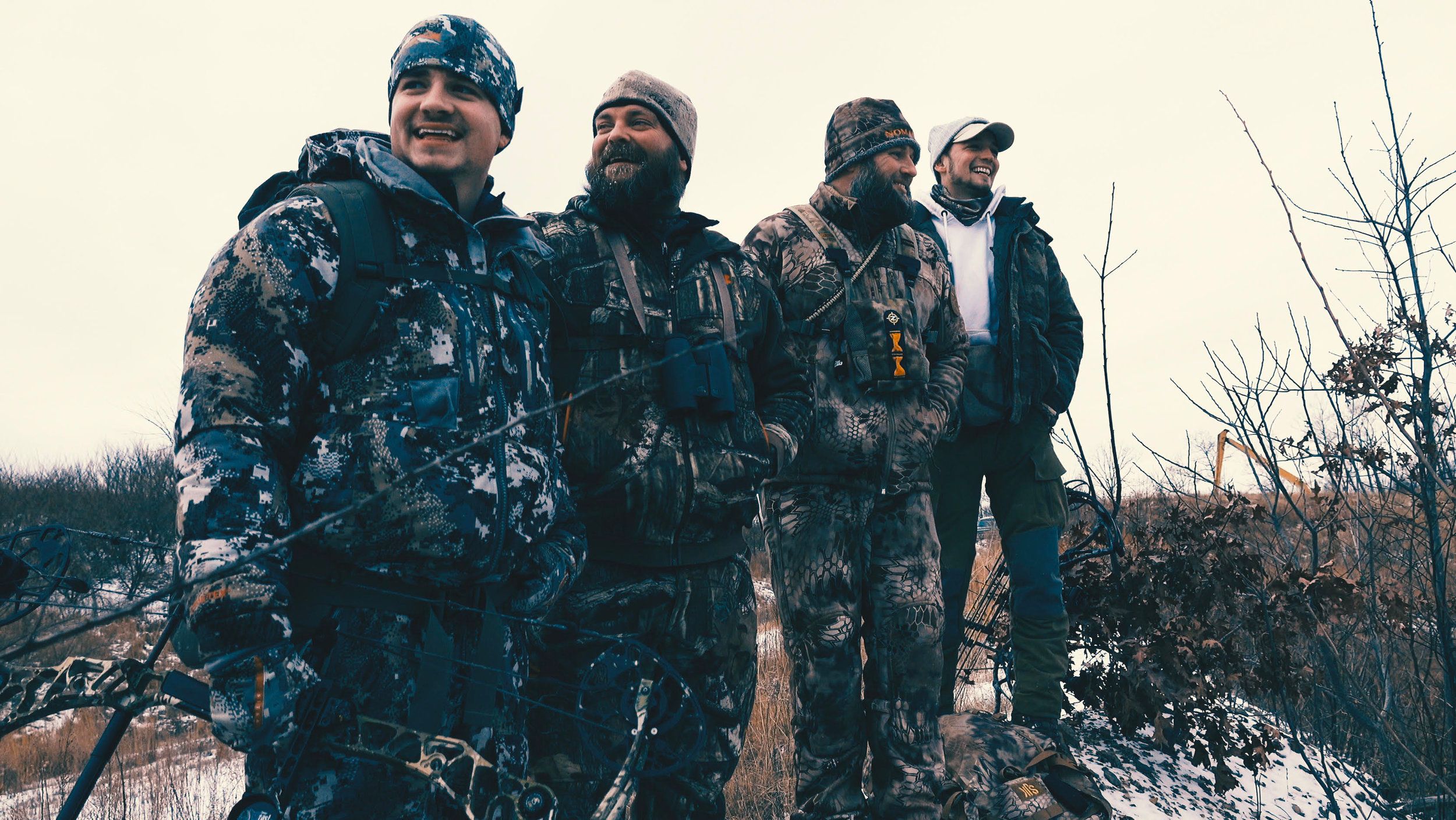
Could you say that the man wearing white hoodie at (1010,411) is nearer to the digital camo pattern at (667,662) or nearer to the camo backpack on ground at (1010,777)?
the camo backpack on ground at (1010,777)

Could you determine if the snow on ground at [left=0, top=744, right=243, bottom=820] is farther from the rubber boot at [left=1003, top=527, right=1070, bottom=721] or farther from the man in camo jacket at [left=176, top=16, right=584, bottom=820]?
the rubber boot at [left=1003, top=527, right=1070, bottom=721]

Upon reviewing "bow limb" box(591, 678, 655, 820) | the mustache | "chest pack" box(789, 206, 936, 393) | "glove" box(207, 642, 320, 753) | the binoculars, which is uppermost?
the mustache

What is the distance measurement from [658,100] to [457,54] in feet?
3.23

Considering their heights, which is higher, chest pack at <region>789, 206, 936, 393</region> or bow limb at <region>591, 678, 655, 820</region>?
chest pack at <region>789, 206, 936, 393</region>

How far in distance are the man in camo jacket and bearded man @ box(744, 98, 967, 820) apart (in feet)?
4.97

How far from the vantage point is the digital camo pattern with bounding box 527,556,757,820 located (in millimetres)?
2473

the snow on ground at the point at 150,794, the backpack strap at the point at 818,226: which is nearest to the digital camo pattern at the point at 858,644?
the backpack strap at the point at 818,226

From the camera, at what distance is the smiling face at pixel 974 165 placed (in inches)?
178

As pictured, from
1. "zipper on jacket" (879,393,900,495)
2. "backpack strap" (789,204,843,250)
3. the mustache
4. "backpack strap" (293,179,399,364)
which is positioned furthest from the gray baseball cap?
"backpack strap" (293,179,399,364)

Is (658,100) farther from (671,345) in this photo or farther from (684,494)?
(684,494)

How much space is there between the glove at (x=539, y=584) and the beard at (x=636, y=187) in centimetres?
128

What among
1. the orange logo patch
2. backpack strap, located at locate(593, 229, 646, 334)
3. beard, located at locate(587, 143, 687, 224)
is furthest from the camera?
beard, located at locate(587, 143, 687, 224)

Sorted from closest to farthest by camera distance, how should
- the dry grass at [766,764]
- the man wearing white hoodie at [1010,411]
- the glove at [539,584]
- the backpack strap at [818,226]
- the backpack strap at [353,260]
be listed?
the backpack strap at [353,260] → the glove at [539,584] → the backpack strap at [818,226] → the man wearing white hoodie at [1010,411] → the dry grass at [766,764]

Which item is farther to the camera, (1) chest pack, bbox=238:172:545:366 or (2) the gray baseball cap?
(2) the gray baseball cap
